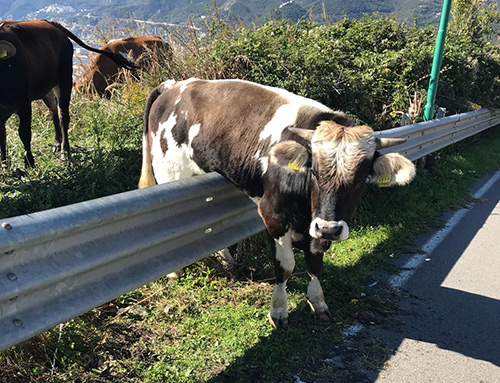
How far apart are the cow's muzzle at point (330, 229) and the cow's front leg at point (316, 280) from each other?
0.53 metres

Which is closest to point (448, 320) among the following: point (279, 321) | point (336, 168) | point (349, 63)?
point (279, 321)

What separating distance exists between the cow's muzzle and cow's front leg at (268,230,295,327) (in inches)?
21.8

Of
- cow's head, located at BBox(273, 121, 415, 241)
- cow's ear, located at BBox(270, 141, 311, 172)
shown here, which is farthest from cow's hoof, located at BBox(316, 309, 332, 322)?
cow's ear, located at BBox(270, 141, 311, 172)

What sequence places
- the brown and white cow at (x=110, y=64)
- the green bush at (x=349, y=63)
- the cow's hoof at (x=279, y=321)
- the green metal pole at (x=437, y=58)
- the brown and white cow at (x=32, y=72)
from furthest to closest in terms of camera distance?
the brown and white cow at (x=110, y=64) → the green metal pole at (x=437, y=58) → the green bush at (x=349, y=63) → the brown and white cow at (x=32, y=72) → the cow's hoof at (x=279, y=321)

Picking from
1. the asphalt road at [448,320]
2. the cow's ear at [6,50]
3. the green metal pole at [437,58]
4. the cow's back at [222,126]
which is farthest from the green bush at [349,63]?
the asphalt road at [448,320]

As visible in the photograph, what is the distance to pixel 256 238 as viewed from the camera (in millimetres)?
4664

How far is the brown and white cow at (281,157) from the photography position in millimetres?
3020

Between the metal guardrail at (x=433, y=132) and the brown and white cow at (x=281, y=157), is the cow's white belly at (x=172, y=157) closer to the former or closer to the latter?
the brown and white cow at (x=281, y=157)

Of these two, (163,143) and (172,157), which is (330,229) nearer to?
(172,157)

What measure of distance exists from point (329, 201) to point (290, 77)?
435 centimetres

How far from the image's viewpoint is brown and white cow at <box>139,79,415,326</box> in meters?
3.02

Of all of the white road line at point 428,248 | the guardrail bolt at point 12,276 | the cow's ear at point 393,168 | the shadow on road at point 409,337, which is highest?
the cow's ear at point 393,168

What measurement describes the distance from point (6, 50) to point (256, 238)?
129 inches

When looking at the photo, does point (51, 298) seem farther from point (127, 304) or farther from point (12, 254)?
point (127, 304)
